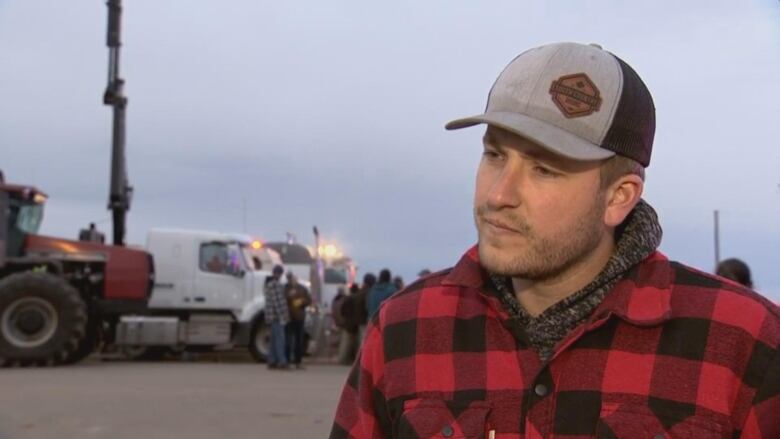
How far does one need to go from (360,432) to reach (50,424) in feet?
27.9

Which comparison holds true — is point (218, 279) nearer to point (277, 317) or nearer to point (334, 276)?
point (277, 317)

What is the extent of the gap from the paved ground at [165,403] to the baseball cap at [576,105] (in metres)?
7.69

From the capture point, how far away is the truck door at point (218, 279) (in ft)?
68.0

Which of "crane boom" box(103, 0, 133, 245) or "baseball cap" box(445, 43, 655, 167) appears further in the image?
"crane boom" box(103, 0, 133, 245)

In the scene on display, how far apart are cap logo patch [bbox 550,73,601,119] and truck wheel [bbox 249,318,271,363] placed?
18.8m

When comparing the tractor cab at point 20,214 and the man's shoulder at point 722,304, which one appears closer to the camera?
the man's shoulder at point 722,304

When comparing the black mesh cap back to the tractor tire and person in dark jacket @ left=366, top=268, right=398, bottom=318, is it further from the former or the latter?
the tractor tire

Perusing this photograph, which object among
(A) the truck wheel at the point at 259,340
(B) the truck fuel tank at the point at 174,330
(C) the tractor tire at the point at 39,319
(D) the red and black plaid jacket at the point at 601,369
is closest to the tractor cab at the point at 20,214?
(C) the tractor tire at the point at 39,319

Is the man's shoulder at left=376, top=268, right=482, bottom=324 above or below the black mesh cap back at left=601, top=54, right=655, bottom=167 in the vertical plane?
below

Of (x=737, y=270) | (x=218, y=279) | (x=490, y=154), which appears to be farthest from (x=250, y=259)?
(x=490, y=154)

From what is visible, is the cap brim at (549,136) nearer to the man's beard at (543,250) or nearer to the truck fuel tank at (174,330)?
the man's beard at (543,250)

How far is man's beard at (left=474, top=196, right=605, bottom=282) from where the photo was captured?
2.12 m

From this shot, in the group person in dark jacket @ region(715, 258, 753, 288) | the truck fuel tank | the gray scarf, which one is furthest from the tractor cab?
the gray scarf

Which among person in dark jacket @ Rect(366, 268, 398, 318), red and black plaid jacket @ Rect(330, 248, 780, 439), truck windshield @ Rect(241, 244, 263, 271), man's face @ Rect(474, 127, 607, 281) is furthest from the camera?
truck windshield @ Rect(241, 244, 263, 271)
